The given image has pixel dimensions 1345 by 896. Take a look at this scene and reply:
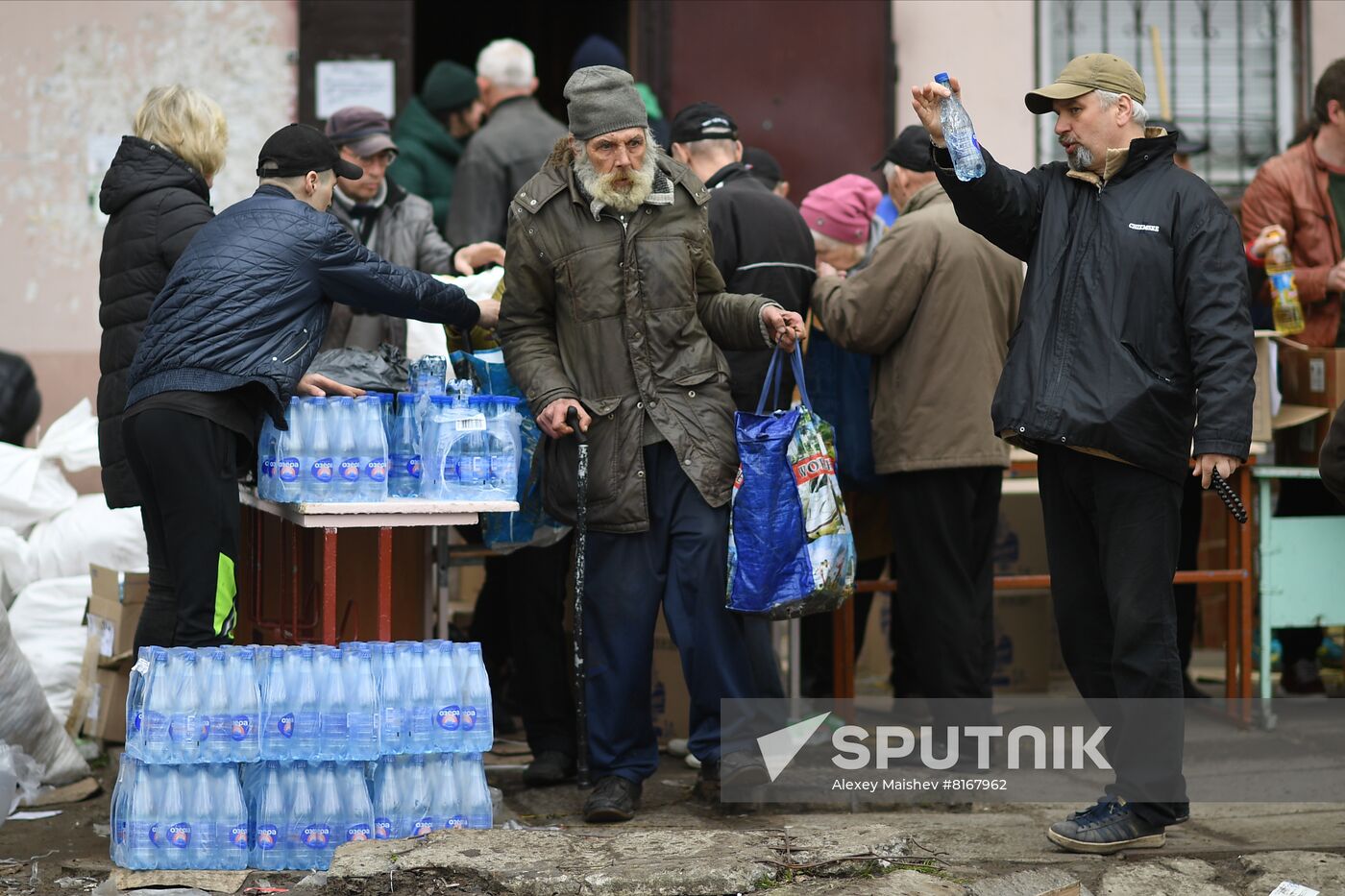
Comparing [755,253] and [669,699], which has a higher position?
[755,253]

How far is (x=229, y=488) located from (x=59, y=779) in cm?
145

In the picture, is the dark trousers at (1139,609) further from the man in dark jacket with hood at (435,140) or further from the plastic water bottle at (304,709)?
the man in dark jacket with hood at (435,140)

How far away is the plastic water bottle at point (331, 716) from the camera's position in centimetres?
448

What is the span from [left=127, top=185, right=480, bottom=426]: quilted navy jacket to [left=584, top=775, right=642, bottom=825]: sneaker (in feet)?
4.58

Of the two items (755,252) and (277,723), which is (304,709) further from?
(755,252)

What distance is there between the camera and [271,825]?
4.48 m

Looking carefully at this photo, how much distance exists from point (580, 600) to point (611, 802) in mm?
592

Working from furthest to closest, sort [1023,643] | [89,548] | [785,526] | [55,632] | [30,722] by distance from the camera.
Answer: [1023,643] < [89,548] < [55,632] < [30,722] < [785,526]

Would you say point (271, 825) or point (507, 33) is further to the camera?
point (507, 33)

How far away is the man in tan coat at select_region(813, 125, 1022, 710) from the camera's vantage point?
541 centimetres

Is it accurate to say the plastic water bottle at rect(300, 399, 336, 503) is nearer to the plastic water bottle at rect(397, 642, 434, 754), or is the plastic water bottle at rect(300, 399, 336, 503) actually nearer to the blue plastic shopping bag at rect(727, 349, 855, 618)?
the plastic water bottle at rect(397, 642, 434, 754)

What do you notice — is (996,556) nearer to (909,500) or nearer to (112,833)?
(909,500)

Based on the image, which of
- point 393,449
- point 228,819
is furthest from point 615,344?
point 228,819

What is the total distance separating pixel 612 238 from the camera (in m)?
5.06
